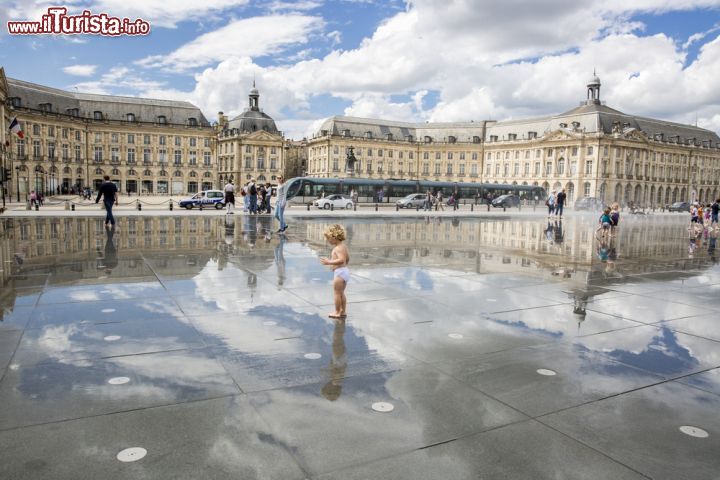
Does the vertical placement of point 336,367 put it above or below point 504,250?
below

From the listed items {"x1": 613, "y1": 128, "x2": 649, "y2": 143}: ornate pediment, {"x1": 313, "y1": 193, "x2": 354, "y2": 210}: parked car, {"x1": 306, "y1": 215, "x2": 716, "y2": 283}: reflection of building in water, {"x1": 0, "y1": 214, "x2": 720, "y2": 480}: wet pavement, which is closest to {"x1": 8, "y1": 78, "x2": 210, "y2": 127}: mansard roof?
{"x1": 313, "y1": 193, "x2": 354, "y2": 210}: parked car

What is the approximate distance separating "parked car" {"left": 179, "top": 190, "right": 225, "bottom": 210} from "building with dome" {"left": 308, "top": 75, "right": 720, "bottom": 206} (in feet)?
215

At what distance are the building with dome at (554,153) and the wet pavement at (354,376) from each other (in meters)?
94.5

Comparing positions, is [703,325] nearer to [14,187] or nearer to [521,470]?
[521,470]

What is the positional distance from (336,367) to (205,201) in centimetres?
3713

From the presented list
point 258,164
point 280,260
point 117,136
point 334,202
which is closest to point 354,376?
point 280,260

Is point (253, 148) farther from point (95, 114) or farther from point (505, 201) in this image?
point (505, 201)

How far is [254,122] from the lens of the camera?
346 feet

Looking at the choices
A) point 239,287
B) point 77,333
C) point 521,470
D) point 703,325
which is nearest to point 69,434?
point 77,333

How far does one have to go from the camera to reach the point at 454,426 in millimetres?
3891

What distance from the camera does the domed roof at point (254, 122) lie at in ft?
344

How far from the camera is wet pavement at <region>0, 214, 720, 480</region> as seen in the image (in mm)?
3447

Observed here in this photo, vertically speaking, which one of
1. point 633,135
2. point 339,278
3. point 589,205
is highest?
point 633,135

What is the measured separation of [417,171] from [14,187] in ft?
244
